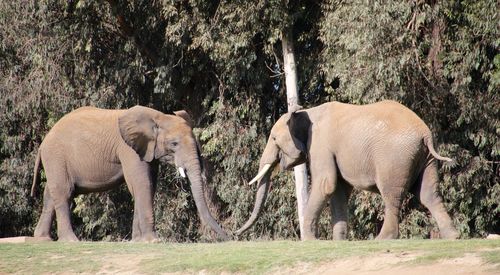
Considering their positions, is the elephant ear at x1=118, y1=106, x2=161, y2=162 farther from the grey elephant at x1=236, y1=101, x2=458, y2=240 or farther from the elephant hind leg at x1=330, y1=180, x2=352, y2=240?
the elephant hind leg at x1=330, y1=180, x2=352, y2=240

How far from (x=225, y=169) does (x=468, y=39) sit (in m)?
6.60

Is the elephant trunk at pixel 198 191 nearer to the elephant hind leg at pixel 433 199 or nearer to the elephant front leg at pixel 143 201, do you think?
the elephant front leg at pixel 143 201

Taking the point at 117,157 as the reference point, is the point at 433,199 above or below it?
below

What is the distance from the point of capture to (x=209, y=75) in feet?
86.6

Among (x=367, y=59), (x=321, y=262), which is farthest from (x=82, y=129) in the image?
(x=321, y=262)

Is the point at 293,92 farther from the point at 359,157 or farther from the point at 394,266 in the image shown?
the point at 394,266

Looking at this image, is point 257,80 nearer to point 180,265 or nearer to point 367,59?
point 367,59

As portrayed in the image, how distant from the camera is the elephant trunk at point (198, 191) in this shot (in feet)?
57.4

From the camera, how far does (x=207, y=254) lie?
47.2 ft

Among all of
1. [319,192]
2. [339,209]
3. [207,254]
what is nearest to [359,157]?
[319,192]

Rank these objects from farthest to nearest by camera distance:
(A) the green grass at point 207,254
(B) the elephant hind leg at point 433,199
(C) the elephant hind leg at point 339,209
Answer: (C) the elephant hind leg at point 339,209 → (B) the elephant hind leg at point 433,199 → (A) the green grass at point 207,254

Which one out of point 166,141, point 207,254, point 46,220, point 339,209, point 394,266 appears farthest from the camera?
point 46,220

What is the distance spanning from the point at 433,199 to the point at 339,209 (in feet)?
6.12

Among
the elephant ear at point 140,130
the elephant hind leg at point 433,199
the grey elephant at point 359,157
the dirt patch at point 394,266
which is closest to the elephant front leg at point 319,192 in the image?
the grey elephant at point 359,157
